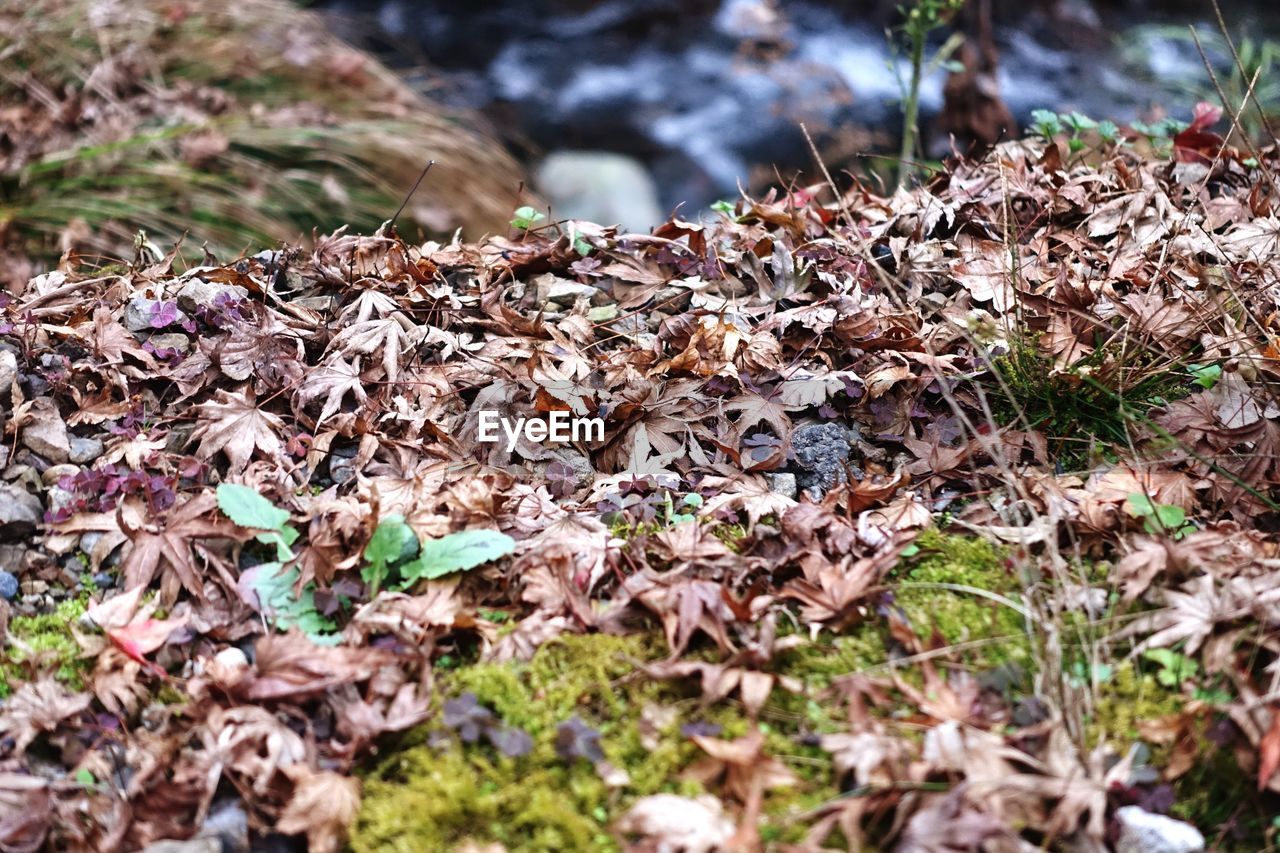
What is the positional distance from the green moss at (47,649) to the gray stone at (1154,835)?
190 cm

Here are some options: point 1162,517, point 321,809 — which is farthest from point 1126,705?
point 321,809

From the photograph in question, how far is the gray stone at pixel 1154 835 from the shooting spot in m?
1.46

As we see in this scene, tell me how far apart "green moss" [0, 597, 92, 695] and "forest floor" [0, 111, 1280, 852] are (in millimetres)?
11

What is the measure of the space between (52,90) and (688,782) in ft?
17.1

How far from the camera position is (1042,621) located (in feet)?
5.35

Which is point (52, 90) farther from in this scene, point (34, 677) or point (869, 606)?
point (869, 606)

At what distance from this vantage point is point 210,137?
4.62m

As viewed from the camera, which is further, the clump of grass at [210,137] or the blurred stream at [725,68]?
the blurred stream at [725,68]

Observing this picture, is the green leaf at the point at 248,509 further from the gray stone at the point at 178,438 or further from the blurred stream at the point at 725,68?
the blurred stream at the point at 725,68

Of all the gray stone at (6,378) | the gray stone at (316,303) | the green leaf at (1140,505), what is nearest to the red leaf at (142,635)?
the gray stone at (6,378)

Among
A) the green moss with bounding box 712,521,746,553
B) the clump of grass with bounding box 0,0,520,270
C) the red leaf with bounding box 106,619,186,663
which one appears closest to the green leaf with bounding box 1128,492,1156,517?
the green moss with bounding box 712,521,746,553

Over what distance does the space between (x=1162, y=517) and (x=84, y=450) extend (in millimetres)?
2475

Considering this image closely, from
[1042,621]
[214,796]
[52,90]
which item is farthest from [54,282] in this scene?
[52,90]

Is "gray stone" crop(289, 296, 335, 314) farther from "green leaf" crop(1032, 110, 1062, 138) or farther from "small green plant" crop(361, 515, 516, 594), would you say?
"green leaf" crop(1032, 110, 1062, 138)
